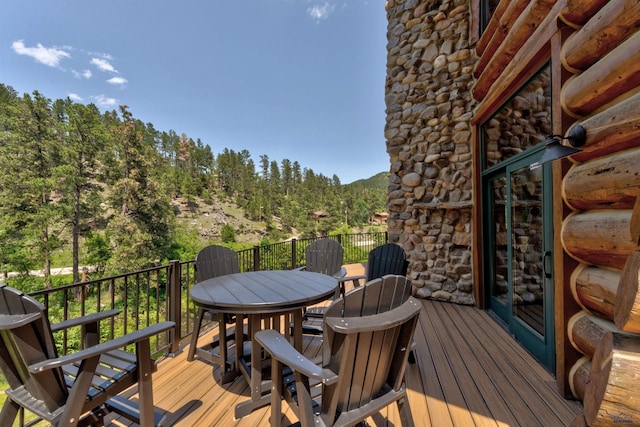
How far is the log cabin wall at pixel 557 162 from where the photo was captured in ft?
4.46

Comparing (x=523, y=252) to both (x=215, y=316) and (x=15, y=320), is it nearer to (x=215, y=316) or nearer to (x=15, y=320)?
(x=215, y=316)

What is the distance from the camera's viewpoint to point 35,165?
16.6 meters

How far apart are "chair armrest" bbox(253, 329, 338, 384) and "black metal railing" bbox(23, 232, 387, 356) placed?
124cm

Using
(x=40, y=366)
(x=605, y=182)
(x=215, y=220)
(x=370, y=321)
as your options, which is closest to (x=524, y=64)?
(x=605, y=182)

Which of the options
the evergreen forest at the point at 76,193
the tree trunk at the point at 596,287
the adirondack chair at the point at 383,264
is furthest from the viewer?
the evergreen forest at the point at 76,193

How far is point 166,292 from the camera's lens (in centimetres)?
282

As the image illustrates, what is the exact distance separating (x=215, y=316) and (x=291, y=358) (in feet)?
5.30

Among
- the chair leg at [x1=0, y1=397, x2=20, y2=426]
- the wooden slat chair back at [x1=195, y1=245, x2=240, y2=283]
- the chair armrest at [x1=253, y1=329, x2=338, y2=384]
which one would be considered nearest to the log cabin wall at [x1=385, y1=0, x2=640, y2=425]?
the chair armrest at [x1=253, y1=329, x2=338, y2=384]

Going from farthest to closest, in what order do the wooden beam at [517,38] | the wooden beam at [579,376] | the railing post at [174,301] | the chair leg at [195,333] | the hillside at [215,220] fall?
1. the hillside at [215,220]
2. the railing post at [174,301]
3. the chair leg at [195,333]
4. the wooden beam at [517,38]
5. the wooden beam at [579,376]

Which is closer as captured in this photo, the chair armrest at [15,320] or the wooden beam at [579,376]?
the chair armrest at [15,320]

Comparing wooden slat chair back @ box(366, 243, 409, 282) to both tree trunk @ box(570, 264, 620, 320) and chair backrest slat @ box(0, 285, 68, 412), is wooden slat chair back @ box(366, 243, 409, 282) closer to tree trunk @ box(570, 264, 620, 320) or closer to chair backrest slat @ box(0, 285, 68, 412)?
tree trunk @ box(570, 264, 620, 320)

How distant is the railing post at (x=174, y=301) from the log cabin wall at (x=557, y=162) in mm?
3075

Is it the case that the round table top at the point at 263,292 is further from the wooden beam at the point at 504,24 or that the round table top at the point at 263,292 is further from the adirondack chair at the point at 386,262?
the wooden beam at the point at 504,24

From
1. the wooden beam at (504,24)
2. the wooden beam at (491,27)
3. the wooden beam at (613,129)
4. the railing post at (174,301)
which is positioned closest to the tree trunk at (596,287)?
the wooden beam at (613,129)
